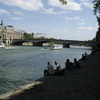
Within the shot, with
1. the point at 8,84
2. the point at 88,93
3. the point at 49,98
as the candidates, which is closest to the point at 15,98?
the point at 49,98

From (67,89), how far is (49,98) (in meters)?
1.69

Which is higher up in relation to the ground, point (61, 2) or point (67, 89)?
point (61, 2)

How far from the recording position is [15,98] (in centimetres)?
740

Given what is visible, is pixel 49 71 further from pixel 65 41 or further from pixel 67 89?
pixel 65 41

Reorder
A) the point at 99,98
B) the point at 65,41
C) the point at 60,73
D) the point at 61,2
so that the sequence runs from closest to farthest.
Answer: the point at 99,98 < the point at 61,2 < the point at 60,73 < the point at 65,41

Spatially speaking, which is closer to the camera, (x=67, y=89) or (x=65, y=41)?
(x=67, y=89)

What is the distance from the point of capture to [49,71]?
13.0m

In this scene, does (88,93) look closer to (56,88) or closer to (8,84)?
(56,88)

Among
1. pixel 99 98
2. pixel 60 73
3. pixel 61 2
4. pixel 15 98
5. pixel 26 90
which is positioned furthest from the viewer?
pixel 60 73

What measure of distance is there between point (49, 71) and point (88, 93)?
5524mm

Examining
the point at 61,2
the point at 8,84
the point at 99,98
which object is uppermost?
the point at 61,2

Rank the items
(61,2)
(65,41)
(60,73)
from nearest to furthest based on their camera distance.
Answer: (61,2), (60,73), (65,41)

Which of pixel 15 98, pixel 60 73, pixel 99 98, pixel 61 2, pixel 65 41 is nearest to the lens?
pixel 99 98

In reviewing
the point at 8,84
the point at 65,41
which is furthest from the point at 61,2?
the point at 65,41
